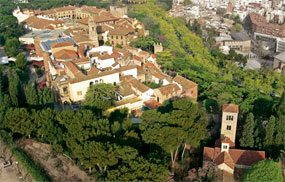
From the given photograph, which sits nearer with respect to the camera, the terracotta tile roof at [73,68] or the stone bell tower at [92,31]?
the terracotta tile roof at [73,68]

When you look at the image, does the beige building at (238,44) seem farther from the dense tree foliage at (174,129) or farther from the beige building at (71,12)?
the dense tree foliage at (174,129)

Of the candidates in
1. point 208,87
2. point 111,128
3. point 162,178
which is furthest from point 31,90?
point 208,87

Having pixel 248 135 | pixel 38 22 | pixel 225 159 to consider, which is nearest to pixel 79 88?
pixel 225 159

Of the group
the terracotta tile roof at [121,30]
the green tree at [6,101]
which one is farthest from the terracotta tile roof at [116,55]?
the green tree at [6,101]

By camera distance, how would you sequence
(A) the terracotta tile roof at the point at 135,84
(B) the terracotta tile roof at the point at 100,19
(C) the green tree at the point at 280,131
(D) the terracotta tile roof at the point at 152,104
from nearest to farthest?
(C) the green tree at the point at 280,131 → (D) the terracotta tile roof at the point at 152,104 → (A) the terracotta tile roof at the point at 135,84 → (B) the terracotta tile roof at the point at 100,19

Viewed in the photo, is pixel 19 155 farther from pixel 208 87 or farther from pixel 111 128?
pixel 208 87

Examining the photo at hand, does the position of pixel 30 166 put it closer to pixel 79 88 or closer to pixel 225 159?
pixel 79 88

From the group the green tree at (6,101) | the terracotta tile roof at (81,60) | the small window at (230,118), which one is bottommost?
the small window at (230,118)

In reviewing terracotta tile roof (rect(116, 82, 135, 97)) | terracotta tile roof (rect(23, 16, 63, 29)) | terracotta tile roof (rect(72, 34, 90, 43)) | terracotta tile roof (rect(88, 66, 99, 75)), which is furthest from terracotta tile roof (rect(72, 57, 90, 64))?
terracotta tile roof (rect(23, 16, 63, 29))
